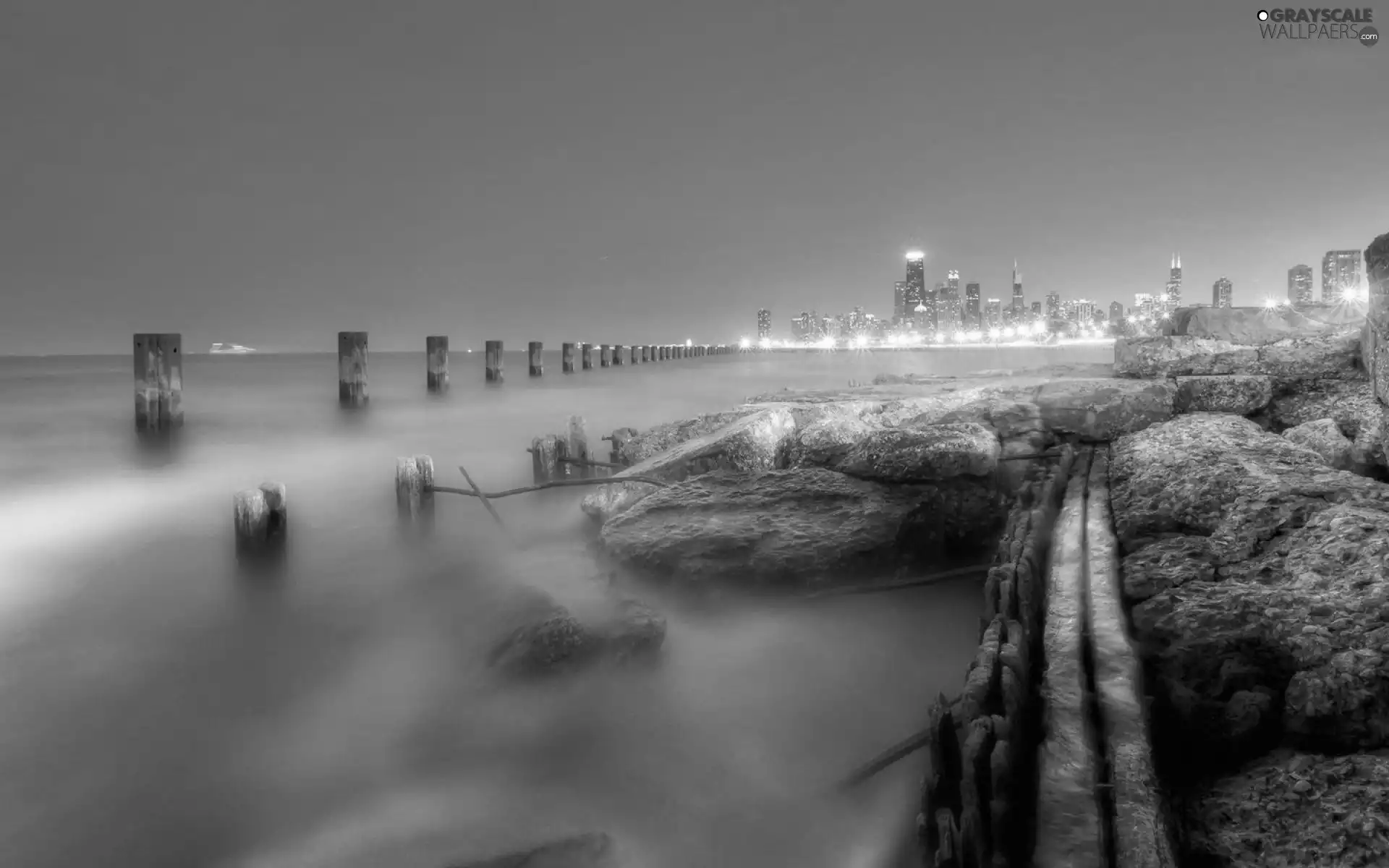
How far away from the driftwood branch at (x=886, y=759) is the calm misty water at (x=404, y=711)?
9 cm

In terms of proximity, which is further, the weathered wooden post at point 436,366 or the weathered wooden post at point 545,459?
the weathered wooden post at point 436,366

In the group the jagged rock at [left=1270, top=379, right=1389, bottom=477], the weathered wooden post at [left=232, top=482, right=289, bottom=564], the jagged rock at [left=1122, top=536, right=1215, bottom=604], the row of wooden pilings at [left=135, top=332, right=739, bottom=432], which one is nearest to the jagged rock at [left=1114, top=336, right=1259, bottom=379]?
the jagged rock at [left=1270, top=379, right=1389, bottom=477]

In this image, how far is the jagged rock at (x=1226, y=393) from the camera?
702 centimetres

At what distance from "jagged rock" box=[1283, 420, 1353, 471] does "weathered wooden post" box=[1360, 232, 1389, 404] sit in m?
1.71

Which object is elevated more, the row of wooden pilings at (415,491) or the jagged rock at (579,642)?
the row of wooden pilings at (415,491)

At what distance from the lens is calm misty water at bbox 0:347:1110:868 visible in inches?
142

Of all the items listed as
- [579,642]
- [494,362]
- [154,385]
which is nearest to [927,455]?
[579,642]

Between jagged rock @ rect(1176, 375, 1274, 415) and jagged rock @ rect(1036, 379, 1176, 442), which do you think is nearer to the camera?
jagged rock @ rect(1036, 379, 1176, 442)

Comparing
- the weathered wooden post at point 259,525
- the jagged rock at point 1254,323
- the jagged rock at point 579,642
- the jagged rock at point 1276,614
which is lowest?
the jagged rock at point 579,642

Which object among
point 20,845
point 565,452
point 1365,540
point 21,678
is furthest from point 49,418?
point 1365,540

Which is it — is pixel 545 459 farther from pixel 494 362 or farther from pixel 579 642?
pixel 494 362

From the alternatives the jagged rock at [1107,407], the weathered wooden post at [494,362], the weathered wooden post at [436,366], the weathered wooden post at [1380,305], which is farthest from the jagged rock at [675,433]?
the weathered wooden post at [494,362]

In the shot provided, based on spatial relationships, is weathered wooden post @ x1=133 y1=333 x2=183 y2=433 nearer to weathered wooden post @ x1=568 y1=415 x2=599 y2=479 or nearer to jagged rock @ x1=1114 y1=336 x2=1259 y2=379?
weathered wooden post @ x1=568 y1=415 x2=599 y2=479

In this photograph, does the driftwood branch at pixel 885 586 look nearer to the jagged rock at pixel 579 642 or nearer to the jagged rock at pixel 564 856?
Result: the jagged rock at pixel 579 642
